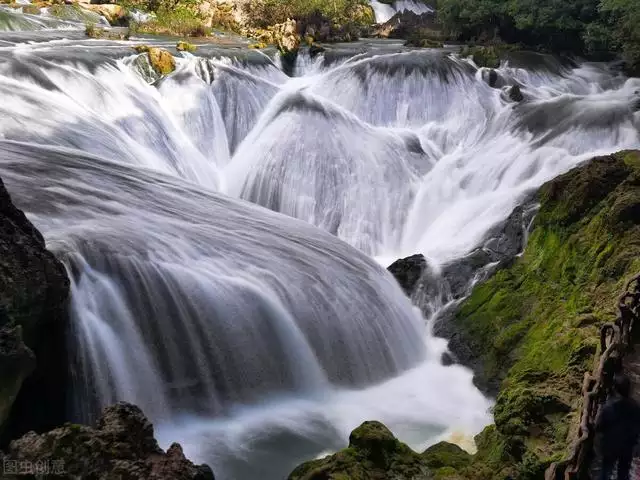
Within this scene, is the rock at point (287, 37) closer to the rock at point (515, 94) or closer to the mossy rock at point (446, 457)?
the rock at point (515, 94)

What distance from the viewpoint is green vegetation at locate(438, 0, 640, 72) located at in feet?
58.1

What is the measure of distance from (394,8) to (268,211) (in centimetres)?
2953

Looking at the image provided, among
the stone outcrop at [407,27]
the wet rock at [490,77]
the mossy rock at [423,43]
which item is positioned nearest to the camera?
the wet rock at [490,77]

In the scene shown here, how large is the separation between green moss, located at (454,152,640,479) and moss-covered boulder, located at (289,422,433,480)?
0.42m

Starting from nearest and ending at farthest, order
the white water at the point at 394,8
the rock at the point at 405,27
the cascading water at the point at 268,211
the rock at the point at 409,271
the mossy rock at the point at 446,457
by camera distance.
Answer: the mossy rock at the point at 446,457, the cascading water at the point at 268,211, the rock at the point at 409,271, the rock at the point at 405,27, the white water at the point at 394,8

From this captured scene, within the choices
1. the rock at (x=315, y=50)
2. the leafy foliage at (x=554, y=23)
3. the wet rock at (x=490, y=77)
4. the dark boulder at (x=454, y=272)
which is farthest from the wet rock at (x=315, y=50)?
the dark boulder at (x=454, y=272)

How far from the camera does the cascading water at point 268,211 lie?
535cm

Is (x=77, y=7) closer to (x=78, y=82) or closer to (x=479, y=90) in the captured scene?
(x=78, y=82)

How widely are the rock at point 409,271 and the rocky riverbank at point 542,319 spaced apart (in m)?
0.02

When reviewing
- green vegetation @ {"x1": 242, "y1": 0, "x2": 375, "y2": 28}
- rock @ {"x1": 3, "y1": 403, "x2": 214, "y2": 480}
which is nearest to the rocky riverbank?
rock @ {"x1": 3, "y1": 403, "x2": 214, "y2": 480}

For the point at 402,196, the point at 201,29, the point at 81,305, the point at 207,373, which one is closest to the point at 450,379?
the point at 207,373

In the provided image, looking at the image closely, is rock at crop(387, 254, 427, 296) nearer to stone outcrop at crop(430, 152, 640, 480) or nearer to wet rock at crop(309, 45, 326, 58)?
stone outcrop at crop(430, 152, 640, 480)

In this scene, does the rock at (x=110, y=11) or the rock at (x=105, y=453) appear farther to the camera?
the rock at (x=110, y=11)

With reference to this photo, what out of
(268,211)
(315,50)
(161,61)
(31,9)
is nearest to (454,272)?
(268,211)
